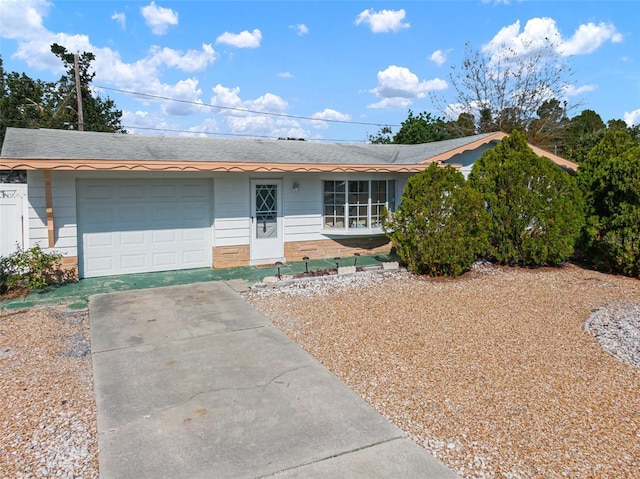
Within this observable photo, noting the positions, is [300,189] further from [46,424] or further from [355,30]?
[355,30]

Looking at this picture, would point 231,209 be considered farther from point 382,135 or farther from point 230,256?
point 382,135

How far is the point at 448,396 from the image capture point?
4328 mm

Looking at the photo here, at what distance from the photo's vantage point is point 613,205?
10.0 metres

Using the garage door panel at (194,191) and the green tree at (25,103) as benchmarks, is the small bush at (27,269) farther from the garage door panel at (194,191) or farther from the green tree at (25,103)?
the green tree at (25,103)

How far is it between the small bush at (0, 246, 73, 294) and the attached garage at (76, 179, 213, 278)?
2.52 ft

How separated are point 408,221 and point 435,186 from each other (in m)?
0.90

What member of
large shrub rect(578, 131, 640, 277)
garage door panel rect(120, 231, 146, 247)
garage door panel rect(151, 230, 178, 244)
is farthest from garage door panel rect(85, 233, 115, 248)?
large shrub rect(578, 131, 640, 277)

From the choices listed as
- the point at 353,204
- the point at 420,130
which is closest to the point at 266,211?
the point at 353,204

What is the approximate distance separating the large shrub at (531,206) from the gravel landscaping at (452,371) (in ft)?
5.57

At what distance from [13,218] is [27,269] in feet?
3.27

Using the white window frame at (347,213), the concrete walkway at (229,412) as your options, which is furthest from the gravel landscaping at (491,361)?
the white window frame at (347,213)

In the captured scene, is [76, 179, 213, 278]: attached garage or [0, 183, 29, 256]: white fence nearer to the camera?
[0, 183, 29, 256]: white fence

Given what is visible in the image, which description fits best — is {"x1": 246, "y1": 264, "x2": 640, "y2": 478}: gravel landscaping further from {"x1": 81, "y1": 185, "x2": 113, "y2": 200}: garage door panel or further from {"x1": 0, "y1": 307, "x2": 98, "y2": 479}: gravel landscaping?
{"x1": 81, "y1": 185, "x2": 113, "y2": 200}: garage door panel

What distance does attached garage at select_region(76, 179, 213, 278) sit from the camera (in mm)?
9438
